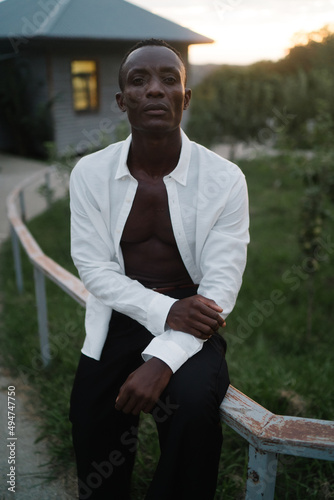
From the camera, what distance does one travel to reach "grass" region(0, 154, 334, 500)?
2.31 meters

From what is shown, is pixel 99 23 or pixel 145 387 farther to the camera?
pixel 99 23

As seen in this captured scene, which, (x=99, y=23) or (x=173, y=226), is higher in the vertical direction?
(x=99, y=23)

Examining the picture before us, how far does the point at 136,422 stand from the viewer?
6.18ft

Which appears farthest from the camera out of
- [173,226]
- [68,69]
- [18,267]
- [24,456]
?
[68,69]

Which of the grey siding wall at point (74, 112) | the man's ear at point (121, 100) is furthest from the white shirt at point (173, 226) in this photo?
the grey siding wall at point (74, 112)

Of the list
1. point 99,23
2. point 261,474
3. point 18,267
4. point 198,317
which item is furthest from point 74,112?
point 261,474

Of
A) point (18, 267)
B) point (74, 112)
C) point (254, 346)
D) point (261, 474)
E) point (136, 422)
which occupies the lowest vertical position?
point (254, 346)

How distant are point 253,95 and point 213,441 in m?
12.4

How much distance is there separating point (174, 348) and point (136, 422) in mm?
579

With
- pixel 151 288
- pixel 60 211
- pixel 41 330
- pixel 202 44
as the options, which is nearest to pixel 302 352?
pixel 41 330

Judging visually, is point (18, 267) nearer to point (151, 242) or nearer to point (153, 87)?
point (151, 242)

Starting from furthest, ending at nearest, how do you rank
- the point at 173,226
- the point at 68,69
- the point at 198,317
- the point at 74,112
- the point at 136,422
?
the point at 74,112 < the point at 68,69 < the point at 136,422 < the point at 173,226 < the point at 198,317

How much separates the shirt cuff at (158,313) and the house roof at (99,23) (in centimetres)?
922

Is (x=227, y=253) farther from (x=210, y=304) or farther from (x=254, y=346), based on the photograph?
(x=254, y=346)
